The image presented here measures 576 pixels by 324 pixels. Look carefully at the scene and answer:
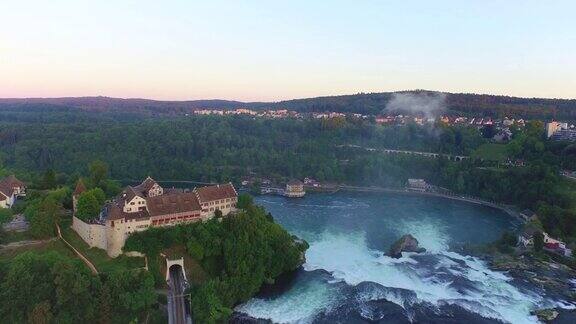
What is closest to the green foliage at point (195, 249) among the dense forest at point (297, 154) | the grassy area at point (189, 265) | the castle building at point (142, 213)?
the grassy area at point (189, 265)

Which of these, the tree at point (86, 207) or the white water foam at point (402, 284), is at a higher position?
the tree at point (86, 207)

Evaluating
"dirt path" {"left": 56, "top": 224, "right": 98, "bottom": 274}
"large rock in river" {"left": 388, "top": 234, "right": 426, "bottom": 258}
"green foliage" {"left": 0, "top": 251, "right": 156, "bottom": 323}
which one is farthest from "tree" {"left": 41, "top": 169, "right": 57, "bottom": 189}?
"large rock in river" {"left": 388, "top": 234, "right": 426, "bottom": 258}

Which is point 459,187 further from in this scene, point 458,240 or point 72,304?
point 72,304

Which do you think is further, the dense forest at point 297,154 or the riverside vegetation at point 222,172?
the dense forest at point 297,154

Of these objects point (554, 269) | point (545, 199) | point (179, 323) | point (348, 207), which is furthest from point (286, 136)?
point (179, 323)

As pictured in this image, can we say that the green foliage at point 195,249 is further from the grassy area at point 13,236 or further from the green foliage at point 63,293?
the grassy area at point 13,236

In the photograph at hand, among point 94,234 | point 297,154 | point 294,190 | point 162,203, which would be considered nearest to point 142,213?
point 162,203

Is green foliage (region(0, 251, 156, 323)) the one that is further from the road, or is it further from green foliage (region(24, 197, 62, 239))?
green foliage (region(24, 197, 62, 239))

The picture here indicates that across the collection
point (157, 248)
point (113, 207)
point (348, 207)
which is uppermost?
point (113, 207)
